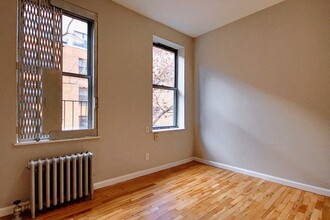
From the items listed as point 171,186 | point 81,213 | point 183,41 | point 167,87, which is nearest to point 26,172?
point 81,213

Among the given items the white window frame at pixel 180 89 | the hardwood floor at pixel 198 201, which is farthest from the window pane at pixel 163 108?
the hardwood floor at pixel 198 201

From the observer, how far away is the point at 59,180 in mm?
2318

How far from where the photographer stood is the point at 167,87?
411cm

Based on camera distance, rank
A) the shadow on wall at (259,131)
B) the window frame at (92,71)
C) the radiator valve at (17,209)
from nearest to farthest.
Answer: the radiator valve at (17,209) < the window frame at (92,71) < the shadow on wall at (259,131)

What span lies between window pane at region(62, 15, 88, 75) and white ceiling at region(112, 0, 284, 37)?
0.78 metres

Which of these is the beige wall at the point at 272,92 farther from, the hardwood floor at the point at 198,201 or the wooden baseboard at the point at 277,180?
the hardwood floor at the point at 198,201

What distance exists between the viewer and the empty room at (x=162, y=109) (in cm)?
223

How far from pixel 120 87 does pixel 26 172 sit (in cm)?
166

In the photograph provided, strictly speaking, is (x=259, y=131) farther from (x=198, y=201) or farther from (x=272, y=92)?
(x=198, y=201)

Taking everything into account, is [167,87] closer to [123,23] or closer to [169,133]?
[169,133]

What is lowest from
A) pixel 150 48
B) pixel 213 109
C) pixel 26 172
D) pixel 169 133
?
pixel 26 172

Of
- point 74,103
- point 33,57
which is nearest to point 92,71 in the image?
point 74,103

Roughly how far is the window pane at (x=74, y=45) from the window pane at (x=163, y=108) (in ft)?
4.97

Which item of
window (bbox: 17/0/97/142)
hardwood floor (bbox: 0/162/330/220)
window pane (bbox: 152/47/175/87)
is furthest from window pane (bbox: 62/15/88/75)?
hardwood floor (bbox: 0/162/330/220)
